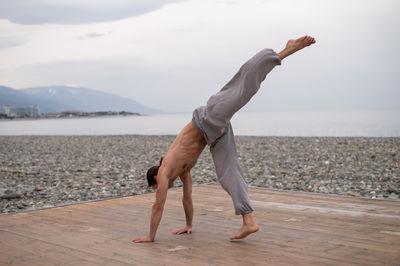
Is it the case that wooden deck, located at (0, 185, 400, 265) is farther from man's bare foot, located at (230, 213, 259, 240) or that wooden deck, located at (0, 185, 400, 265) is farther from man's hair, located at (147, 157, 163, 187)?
man's hair, located at (147, 157, 163, 187)

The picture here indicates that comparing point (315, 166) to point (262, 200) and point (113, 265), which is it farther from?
point (113, 265)

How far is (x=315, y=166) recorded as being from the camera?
11375 millimetres

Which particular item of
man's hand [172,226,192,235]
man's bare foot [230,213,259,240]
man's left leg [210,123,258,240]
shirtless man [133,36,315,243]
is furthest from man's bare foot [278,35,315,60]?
man's hand [172,226,192,235]

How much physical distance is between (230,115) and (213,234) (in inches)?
48.5

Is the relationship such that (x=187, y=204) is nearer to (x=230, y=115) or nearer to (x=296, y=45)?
(x=230, y=115)

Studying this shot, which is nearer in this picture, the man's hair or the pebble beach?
the man's hair

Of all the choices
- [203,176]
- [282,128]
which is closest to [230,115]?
[203,176]

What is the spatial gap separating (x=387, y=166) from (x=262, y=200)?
266 inches

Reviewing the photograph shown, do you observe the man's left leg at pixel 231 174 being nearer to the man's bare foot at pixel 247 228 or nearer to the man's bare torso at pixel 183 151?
the man's bare foot at pixel 247 228

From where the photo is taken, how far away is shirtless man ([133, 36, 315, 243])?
3.55 m

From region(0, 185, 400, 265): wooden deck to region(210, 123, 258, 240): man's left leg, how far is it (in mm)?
297

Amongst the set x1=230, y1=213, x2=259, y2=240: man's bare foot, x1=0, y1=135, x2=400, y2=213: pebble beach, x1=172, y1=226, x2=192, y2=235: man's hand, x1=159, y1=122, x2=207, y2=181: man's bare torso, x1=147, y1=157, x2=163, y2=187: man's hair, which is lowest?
x1=0, y1=135, x2=400, y2=213: pebble beach

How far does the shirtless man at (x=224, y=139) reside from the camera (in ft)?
11.7

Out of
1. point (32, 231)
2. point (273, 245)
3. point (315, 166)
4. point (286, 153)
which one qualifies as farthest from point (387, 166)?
point (32, 231)
